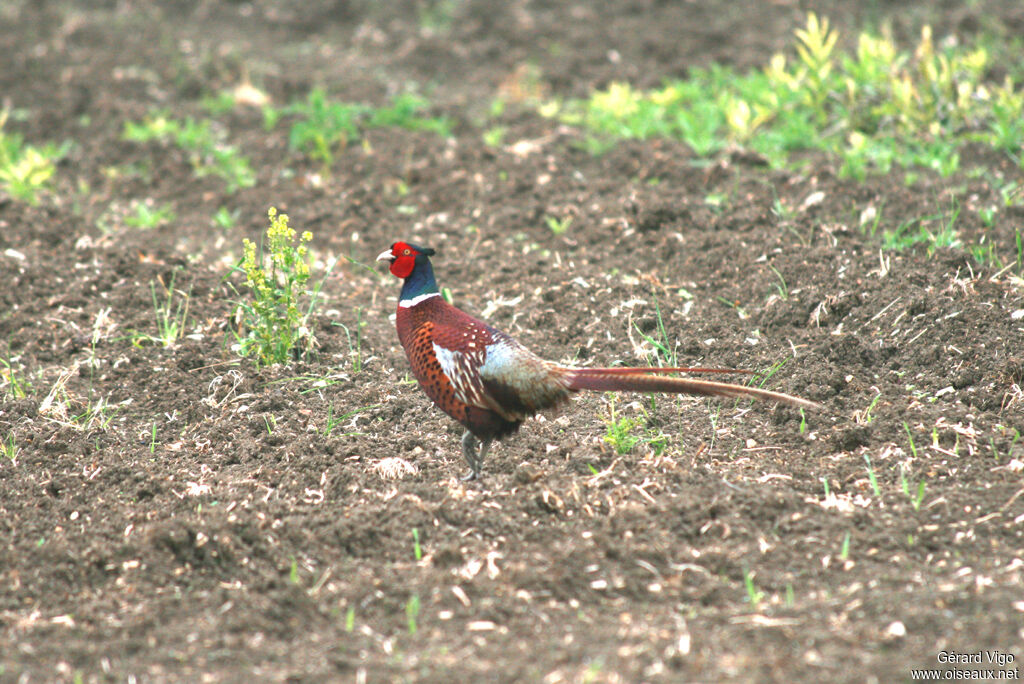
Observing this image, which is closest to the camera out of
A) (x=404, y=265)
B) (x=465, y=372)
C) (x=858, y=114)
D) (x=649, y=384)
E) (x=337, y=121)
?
(x=649, y=384)

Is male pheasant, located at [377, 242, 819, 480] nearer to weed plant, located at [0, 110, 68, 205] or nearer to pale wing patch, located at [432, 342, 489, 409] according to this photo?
pale wing patch, located at [432, 342, 489, 409]

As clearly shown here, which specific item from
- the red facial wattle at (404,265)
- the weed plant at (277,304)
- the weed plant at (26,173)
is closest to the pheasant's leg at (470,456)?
the red facial wattle at (404,265)

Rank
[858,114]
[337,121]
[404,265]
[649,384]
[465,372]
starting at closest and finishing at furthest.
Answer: [649,384], [465,372], [404,265], [858,114], [337,121]

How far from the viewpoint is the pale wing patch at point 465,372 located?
3109mm

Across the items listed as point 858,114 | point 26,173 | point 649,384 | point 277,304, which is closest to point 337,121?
point 26,173

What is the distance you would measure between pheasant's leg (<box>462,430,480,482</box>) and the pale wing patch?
16 centimetres

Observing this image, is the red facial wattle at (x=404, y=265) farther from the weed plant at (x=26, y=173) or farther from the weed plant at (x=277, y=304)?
the weed plant at (x=26, y=173)

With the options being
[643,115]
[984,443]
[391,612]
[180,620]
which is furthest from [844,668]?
[643,115]

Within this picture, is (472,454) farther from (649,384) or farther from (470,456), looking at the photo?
(649,384)

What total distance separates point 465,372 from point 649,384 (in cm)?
66

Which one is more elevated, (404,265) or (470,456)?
(404,265)

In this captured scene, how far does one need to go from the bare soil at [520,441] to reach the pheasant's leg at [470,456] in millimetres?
70

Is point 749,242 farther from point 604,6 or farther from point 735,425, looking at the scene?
point 604,6

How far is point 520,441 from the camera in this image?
344 centimetres
